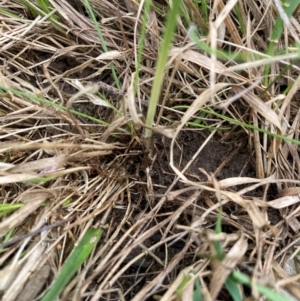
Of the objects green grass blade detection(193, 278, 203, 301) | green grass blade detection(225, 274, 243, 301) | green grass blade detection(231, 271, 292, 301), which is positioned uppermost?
green grass blade detection(231, 271, 292, 301)

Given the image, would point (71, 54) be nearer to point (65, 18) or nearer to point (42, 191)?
point (65, 18)

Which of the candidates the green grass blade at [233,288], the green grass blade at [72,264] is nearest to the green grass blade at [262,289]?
the green grass blade at [233,288]

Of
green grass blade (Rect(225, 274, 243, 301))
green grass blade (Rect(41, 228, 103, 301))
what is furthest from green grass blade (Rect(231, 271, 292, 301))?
green grass blade (Rect(41, 228, 103, 301))

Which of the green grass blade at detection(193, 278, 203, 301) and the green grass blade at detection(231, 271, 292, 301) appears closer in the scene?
the green grass blade at detection(231, 271, 292, 301)

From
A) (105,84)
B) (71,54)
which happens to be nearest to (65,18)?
(71,54)

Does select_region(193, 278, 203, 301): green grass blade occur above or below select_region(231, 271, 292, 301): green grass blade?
below

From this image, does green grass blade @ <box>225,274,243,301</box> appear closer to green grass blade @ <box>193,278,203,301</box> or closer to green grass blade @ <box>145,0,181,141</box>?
green grass blade @ <box>193,278,203,301</box>
